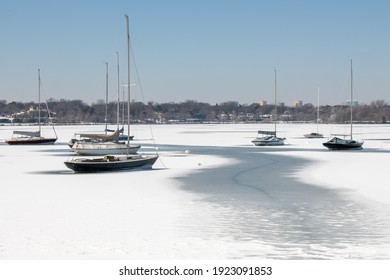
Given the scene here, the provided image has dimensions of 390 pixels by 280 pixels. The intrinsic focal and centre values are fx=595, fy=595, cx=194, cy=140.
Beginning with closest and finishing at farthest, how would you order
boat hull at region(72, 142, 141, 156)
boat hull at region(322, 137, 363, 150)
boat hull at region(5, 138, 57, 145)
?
boat hull at region(72, 142, 141, 156) < boat hull at region(322, 137, 363, 150) < boat hull at region(5, 138, 57, 145)

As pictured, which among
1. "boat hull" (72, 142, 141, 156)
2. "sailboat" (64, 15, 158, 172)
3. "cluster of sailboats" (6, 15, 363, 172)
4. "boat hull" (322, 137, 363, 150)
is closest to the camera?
"sailboat" (64, 15, 158, 172)

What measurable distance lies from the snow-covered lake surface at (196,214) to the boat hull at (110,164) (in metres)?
0.82

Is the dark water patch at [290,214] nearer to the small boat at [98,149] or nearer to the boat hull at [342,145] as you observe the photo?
the small boat at [98,149]

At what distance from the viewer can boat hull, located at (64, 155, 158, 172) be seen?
110 feet

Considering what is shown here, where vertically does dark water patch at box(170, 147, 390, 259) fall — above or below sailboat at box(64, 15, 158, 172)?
below

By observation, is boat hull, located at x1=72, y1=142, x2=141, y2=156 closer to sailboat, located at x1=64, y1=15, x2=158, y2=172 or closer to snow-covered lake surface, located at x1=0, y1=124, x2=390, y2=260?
sailboat, located at x1=64, y1=15, x2=158, y2=172

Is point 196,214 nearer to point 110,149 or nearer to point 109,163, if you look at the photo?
point 109,163

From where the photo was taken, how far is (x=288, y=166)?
38.0 meters

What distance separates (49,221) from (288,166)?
22542mm

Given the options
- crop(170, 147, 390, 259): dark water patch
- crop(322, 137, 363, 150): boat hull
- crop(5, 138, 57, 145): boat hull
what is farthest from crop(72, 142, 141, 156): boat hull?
crop(5, 138, 57, 145): boat hull

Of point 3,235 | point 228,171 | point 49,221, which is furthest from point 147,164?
point 3,235

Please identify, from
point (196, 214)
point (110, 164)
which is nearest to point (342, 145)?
point (110, 164)

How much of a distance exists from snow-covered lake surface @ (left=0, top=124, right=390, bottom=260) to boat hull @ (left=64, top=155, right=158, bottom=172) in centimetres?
82

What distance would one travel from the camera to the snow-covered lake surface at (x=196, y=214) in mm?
14102
